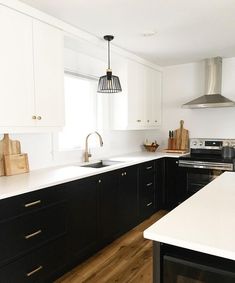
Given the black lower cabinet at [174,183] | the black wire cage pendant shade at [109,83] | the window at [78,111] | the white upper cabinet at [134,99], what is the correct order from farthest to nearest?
the black lower cabinet at [174,183] → the white upper cabinet at [134,99] → the window at [78,111] → the black wire cage pendant shade at [109,83]

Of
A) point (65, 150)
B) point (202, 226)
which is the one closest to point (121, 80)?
point (65, 150)

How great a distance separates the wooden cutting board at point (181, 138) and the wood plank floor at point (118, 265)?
6.27 feet

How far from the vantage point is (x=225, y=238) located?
1.07 meters

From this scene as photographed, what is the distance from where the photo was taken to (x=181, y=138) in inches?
→ 177

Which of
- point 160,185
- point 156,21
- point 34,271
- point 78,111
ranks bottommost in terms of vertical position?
point 34,271

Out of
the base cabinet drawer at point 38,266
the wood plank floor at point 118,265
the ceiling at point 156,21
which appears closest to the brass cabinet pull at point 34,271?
the base cabinet drawer at point 38,266

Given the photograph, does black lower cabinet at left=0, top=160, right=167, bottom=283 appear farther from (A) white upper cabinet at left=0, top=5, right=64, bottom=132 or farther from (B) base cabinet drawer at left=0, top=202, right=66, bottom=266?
(A) white upper cabinet at left=0, top=5, right=64, bottom=132

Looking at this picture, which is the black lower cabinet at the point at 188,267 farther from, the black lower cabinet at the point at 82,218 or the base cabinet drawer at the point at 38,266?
the black lower cabinet at the point at 82,218

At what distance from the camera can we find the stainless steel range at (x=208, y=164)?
11.7 ft

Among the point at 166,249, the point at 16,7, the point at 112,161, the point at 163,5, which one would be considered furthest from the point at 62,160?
the point at 166,249

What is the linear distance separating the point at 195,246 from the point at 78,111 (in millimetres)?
2655

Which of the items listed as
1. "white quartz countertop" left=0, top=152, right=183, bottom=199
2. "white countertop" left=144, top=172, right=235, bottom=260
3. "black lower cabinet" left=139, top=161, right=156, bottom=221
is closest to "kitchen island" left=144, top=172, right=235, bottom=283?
"white countertop" left=144, top=172, right=235, bottom=260

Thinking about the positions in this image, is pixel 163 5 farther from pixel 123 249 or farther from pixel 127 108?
pixel 123 249

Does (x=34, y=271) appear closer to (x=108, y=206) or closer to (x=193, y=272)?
(x=108, y=206)
